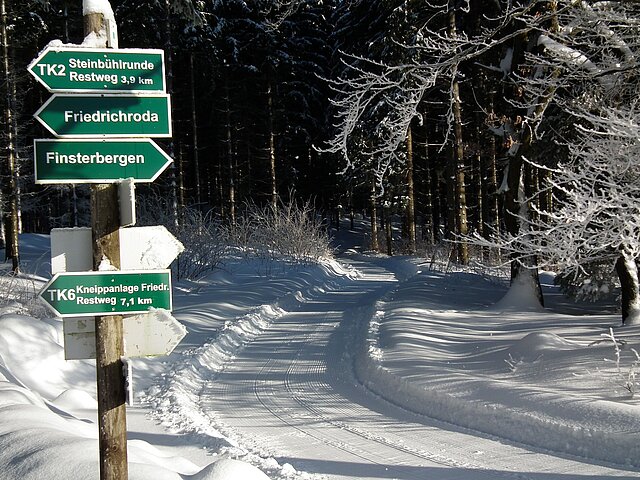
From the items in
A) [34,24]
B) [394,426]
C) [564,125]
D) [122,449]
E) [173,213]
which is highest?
[34,24]

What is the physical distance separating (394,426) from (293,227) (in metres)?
18.9

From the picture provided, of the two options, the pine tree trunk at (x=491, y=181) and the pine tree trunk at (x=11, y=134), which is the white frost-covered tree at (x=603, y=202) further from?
the pine tree trunk at (x=11, y=134)

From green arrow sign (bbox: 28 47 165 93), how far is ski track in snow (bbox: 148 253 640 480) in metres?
3.39

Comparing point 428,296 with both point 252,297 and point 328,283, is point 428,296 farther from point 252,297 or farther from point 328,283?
point 328,283

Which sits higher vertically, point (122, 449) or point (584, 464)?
point (122, 449)

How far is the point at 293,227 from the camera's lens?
82.5 ft

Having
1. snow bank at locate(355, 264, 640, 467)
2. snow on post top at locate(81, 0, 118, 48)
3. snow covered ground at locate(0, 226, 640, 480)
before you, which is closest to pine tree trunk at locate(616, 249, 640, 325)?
snow covered ground at locate(0, 226, 640, 480)

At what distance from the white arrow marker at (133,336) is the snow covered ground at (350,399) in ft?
3.39

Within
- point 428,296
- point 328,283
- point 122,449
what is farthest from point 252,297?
point 122,449

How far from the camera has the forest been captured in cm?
736

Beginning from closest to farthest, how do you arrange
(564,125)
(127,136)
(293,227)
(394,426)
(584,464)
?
(127,136)
(584,464)
(394,426)
(564,125)
(293,227)

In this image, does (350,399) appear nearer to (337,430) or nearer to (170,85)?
(337,430)

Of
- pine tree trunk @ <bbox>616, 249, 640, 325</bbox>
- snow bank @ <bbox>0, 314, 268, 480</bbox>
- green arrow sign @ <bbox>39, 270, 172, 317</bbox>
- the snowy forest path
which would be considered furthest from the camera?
pine tree trunk @ <bbox>616, 249, 640, 325</bbox>

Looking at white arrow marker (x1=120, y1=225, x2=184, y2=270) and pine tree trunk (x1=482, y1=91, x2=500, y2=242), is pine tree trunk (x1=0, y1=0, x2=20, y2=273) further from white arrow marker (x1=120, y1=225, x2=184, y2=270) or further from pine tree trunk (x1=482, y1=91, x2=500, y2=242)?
white arrow marker (x1=120, y1=225, x2=184, y2=270)
